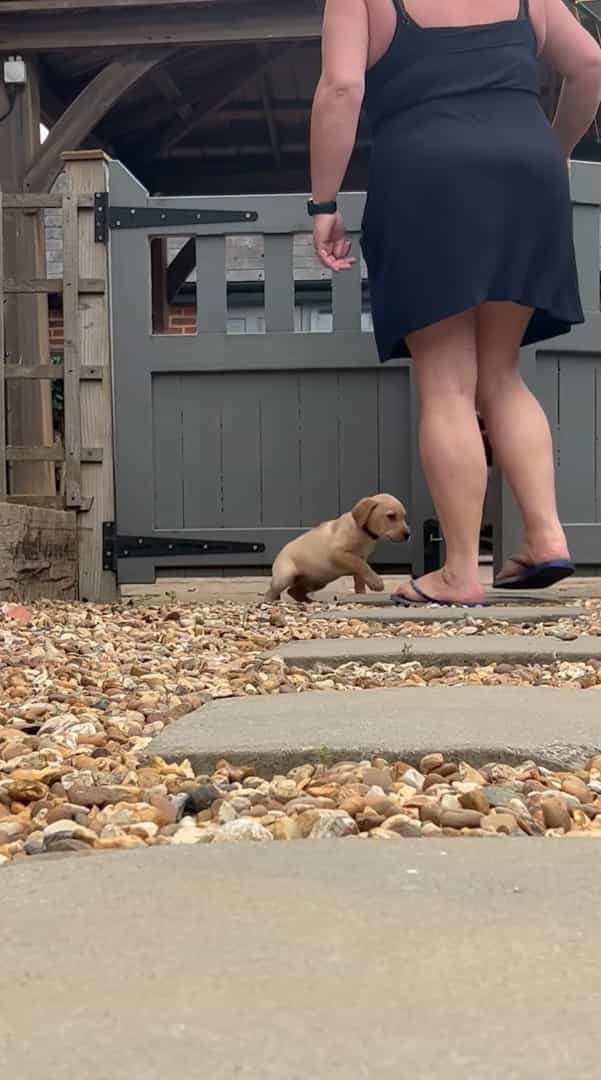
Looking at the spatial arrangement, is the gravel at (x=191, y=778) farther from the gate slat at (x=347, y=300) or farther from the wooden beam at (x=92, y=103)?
the wooden beam at (x=92, y=103)

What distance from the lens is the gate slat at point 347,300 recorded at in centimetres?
403

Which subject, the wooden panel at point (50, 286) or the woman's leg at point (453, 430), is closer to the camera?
the woman's leg at point (453, 430)

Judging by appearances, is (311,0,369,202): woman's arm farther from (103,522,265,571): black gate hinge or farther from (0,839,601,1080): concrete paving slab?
(0,839,601,1080): concrete paving slab

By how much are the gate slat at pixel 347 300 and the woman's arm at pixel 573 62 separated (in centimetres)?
104

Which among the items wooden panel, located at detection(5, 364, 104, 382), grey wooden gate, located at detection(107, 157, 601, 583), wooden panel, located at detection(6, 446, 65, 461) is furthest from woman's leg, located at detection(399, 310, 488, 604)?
wooden panel, located at detection(6, 446, 65, 461)

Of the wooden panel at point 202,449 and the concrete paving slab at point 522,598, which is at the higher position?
the wooden panel at point 202,449

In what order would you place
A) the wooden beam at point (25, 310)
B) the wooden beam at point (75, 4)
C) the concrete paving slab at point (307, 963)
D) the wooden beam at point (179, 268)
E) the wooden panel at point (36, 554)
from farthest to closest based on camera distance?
the wooden beam at point (179, 268) < the wooden beam at point (75, 4) < the wooden beam at point (25, 310) < the wooden panel at point (36, 554) < the concrete paving slab at point (307, 963)

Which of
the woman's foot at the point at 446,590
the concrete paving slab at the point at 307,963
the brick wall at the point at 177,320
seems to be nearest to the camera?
the concrete paving slab at the point at 307,963

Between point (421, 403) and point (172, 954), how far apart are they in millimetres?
2411

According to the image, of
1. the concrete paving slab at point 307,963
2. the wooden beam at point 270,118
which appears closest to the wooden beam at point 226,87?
the wooden beam at point 270,118

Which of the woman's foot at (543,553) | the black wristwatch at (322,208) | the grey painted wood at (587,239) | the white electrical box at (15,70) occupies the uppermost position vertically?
the white electrical box at (15,70)

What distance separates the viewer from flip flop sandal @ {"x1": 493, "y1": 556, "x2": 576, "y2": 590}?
9.46 ft

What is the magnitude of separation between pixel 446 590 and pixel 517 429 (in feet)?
1.47

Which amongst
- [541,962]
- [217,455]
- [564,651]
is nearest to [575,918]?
[541,962]
